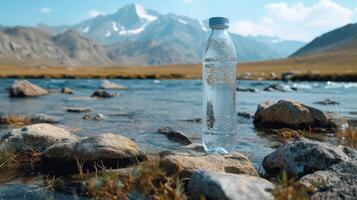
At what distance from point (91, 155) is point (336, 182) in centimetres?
460

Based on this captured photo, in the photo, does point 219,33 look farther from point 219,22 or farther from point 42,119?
point 42,119

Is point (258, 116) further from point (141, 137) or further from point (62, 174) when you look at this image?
point (62, 174)

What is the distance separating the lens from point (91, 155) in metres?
9.05

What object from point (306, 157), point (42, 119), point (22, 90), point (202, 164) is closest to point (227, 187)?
point (202, 164)

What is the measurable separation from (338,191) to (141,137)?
937 centimetres

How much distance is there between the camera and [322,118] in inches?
679

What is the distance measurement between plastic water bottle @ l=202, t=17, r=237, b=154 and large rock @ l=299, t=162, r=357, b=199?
122 inches

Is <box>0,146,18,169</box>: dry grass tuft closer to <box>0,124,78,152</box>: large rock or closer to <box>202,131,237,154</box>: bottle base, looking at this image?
<box>0,124,78,152</box>: large rock

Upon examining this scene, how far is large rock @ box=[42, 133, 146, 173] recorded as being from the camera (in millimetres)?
9055

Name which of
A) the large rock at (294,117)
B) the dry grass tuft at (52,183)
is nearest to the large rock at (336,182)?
the dry grass tuft at (52,183)

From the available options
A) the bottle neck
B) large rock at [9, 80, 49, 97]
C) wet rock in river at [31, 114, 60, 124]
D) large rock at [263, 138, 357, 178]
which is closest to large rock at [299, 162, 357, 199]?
large rock at [263, 138, 357, 178]

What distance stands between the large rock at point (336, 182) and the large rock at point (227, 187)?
82 centimetres

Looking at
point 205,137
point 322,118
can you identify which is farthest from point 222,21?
point 322,118

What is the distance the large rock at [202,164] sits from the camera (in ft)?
24.2
